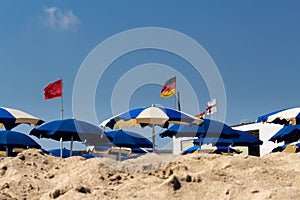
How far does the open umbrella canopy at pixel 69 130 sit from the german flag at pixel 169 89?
845 centimetres

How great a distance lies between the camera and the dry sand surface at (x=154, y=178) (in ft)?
12.5

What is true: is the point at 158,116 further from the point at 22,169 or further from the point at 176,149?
the point at 176,149

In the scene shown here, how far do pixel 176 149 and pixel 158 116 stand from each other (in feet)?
68.2

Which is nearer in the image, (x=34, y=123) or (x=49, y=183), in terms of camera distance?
(x=49, y=183)

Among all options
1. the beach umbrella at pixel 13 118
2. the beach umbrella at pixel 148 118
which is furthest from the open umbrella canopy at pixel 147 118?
the beach umbrella at pixel 13 118

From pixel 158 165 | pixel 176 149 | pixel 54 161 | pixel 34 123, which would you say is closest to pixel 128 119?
pixel 34 123

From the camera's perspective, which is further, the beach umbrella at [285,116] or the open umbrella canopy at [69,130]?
the open umbrella canopy at [69,130]

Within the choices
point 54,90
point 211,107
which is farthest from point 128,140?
point 211,107

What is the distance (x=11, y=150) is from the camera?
14.3m

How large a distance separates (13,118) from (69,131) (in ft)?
5.51

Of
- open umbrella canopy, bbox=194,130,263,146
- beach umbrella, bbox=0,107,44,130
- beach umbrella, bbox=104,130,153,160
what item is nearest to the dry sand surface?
beach umbrella, bbox=0,107,44,130

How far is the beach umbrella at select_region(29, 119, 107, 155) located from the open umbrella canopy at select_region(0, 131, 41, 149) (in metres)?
0.44

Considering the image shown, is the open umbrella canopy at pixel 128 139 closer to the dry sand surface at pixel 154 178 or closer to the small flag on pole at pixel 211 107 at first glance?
the small flag on pole at pixel 211 107

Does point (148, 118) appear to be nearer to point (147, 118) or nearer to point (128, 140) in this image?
point (147, 118)
